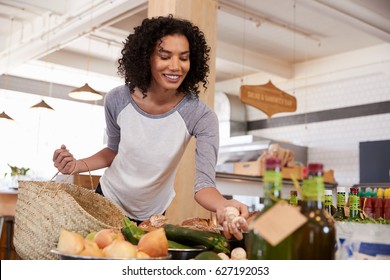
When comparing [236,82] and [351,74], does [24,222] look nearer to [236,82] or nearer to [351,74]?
[351,74]

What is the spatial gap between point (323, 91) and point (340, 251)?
27.5 feet

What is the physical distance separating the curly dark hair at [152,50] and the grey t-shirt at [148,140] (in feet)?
0.23

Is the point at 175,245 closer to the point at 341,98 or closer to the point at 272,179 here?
the point at 272,179

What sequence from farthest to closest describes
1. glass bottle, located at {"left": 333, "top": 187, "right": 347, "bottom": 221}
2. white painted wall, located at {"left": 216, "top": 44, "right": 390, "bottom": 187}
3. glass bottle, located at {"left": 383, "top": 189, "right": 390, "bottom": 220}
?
1. white painted wall, located at {"left": 216, "top": 44, "right": 390, "bottom": 187}
2. glass bottle, located at {"left": 383, "top": 189, "right": 390, "bottom": 220}
3. glass bottle, located at {"left": 333, "top": 187, "right": 347, "bottom": 221}

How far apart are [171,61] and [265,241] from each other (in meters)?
1.03

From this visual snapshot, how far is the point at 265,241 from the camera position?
0.90 meters

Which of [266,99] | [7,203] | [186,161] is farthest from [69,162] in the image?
[7,203]

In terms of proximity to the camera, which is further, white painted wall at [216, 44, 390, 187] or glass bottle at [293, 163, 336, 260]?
white painted wall at [216, 44, 390, 187]

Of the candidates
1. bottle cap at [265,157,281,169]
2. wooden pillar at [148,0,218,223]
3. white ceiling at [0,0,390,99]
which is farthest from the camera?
white ceiling at [0,0,390,99]

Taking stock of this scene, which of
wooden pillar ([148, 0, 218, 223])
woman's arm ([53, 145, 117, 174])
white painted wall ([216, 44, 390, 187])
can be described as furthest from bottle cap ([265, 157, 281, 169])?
white painted wall ([216, 44, 390, 187])

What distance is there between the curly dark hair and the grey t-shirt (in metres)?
0.07

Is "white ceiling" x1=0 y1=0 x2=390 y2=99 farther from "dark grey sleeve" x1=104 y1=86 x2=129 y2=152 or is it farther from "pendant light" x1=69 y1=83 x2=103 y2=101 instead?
"dark grey sleeve" x1=104 y1=86 x2=129 y2=152

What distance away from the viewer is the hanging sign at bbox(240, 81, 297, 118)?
5.76m

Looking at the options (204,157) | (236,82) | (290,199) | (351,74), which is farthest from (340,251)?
(236,82)
